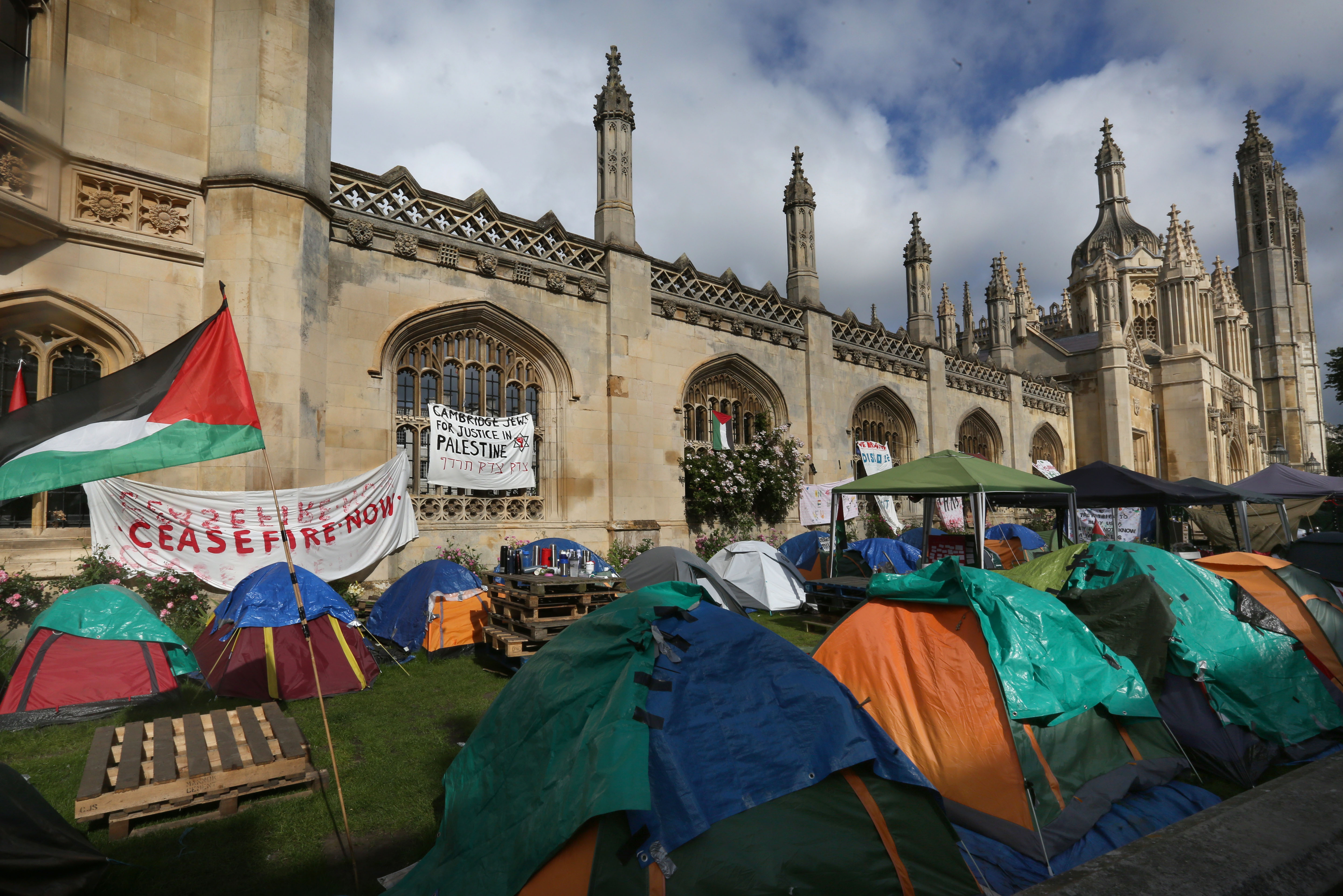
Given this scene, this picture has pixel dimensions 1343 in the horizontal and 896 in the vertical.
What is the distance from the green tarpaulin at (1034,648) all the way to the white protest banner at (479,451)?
7966mm

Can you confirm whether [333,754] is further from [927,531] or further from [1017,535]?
[1017,535]

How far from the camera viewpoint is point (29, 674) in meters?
5.66

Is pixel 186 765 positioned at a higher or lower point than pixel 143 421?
lower

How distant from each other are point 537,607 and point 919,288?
1688cm

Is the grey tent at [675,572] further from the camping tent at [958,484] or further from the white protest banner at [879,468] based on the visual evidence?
the white protest banner at [879,468]

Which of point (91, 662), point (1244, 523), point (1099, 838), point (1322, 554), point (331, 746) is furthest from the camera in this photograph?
point (1244, 523)

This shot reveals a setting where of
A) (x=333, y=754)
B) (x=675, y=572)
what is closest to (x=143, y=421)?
(x=333, y=754)

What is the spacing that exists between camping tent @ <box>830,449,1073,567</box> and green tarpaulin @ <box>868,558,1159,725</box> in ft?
15.1

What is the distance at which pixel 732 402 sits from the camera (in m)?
15.7

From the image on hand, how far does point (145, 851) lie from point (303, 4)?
10.8 metres

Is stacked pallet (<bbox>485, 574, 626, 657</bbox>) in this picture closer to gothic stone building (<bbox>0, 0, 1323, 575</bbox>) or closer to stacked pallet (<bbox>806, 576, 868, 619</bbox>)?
gothic stone building (<bbox>0, 0, 1323, 575</bbox>)

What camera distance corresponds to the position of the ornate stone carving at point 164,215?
888cm

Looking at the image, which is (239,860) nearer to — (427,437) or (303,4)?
(427,437)

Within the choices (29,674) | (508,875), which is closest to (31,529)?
(29,674)
